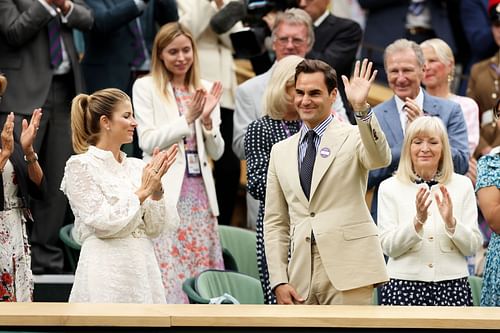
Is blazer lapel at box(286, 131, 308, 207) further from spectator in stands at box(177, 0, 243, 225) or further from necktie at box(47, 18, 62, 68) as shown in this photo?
spectator in stands at box(177, 0, 243, 225)

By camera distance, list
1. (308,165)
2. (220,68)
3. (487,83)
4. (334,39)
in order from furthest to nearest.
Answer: (487,83)
(220,68)
(334,39)
(308,165)

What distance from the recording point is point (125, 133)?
23.1ft

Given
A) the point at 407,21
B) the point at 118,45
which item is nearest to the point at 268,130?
the point at 118,45

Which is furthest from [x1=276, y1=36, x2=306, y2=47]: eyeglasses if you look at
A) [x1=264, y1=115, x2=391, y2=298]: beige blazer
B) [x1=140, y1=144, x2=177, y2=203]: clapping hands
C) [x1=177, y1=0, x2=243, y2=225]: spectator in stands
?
[x1=140, y1=144, x2=177, y2=203]: clapping hands

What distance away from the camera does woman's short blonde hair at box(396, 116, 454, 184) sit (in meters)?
7.61

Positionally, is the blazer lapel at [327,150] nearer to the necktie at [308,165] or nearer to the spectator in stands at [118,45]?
the necktie at [308,165]

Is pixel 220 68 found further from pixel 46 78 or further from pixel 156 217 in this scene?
pixel 156 217

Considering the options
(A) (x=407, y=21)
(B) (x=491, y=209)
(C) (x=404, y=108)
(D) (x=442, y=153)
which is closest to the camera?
(B) (x=491, y=209)

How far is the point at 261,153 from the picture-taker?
25.5 feet

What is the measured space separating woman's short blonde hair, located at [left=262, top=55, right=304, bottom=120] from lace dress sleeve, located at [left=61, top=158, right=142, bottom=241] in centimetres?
123

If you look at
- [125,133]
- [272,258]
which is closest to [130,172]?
[125,133]

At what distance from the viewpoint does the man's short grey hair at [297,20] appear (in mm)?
9016

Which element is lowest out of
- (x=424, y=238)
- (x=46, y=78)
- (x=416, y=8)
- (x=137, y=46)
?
(x=424, y=238)

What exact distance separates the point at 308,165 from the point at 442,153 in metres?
1.19
